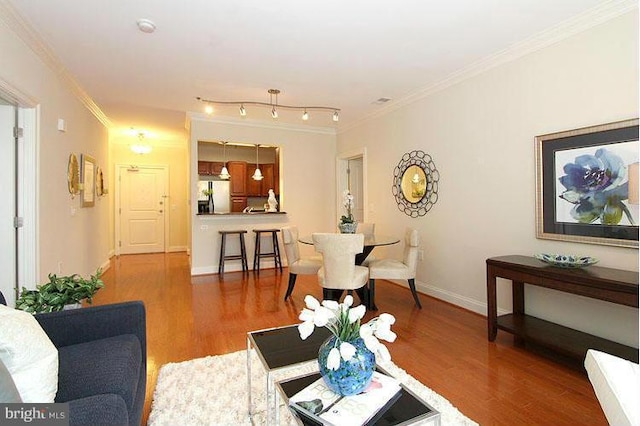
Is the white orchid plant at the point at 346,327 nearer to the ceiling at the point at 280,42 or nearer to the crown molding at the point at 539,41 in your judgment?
the ceiling at the point at 280,42

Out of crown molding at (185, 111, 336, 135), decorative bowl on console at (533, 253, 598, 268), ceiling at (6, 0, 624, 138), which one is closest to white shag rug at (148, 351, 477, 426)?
decorative bowl on console at (533, 253, 598, 268)

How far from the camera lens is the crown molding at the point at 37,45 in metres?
2.41

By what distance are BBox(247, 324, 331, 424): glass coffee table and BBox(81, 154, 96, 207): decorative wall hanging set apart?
13.0ft

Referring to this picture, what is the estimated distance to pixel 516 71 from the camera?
9.99 ft

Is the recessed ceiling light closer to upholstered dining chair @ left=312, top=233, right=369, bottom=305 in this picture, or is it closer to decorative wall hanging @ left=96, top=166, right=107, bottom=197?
upholstered dining chair @ left=312, top=233, right=369, bottom=305

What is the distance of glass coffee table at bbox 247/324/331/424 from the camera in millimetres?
1464

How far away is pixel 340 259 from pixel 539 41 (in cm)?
264

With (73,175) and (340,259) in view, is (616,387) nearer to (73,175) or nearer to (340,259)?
(340,259)

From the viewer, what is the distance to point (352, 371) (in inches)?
45.3

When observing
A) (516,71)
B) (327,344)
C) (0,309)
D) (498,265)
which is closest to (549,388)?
(498,265)

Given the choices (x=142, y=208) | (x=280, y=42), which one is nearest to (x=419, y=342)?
(x=280, y=42)

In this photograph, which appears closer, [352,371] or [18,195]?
[352,371]

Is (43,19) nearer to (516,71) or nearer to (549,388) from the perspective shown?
(516,71)

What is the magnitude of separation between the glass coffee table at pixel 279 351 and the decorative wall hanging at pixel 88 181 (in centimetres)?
398
